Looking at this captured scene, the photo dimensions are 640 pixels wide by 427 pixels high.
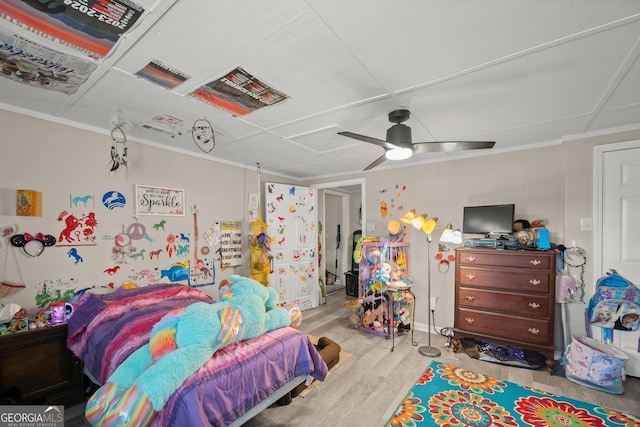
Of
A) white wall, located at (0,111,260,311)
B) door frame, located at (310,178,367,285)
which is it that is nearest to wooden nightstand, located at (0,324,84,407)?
white wall, located at (0,111,260,311)

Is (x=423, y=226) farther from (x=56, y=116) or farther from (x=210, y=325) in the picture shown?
(x=56, y=116)

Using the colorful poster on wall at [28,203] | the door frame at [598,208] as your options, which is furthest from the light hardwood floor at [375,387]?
the colorful poster on wall at [28,203]

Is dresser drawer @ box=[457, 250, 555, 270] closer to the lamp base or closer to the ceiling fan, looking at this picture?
the lamp base

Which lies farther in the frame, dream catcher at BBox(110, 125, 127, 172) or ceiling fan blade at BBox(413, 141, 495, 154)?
dream catcher at BBox(110, 125, 127, 172)

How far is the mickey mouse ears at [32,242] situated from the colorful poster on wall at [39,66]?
3.97ft

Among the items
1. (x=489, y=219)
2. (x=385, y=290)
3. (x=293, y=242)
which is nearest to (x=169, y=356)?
(x=385, y=290)

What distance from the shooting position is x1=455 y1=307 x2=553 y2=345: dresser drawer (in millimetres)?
2662

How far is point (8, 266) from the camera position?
2.16 m

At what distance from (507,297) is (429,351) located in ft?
3.36

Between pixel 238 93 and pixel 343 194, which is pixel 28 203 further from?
pixel 343 194

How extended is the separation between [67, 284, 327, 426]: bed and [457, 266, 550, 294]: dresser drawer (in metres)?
1.96

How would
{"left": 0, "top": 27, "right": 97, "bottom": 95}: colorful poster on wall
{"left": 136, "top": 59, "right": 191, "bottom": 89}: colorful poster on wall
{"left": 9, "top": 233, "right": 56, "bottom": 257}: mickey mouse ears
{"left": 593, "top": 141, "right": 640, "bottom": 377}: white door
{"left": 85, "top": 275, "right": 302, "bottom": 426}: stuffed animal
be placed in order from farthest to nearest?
{"left": 593, "top": 141, "right": 640, "bottom": 377}: white door → {"left": 9, "top": 233, "right": 56, "bottom": 257}: mickey mouse ears → {"left": 136, "top": 59, "right": 191, "bottom": 89}: colorful poster on wall → {"left": 0, "top": 27, "right": 97, "bottom": 95}: colorful poster on wall → {"left": 85, "top": 275, "right": 302, "bottom": 426}: stuffed animal

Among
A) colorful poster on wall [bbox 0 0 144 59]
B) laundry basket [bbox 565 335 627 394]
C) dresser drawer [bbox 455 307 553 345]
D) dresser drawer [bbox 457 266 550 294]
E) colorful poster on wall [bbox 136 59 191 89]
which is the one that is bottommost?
laundry basket [bbox 565 335 627 394]

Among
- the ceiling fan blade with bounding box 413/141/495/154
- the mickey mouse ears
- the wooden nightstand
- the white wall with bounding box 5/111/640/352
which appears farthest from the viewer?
the white wall with bounding box 5/111/640/352
